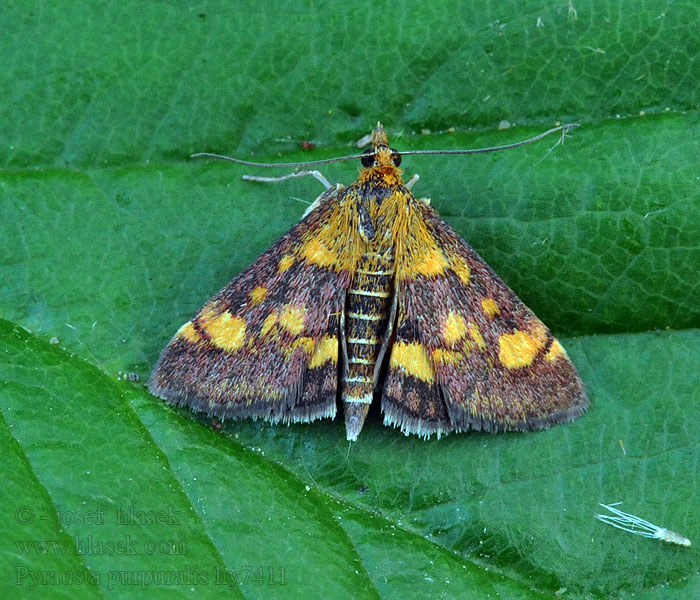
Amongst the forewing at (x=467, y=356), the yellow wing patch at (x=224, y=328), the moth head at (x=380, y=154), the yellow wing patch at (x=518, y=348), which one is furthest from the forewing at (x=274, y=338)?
the yellow wing patch at (x=518, y=348)

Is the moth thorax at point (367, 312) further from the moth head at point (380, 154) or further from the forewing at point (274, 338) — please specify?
the moth head at point (380, 154)

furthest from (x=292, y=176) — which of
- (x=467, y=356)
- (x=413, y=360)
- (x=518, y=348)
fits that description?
(x=518, y=348)

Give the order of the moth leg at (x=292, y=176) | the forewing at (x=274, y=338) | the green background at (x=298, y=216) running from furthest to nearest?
the moth leg at (x=292, y=176) → the forewing at (x=274, y=338) → the green background at (x=298, y=216)

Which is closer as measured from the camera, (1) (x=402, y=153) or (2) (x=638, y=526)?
(2) (x=638, y=526)

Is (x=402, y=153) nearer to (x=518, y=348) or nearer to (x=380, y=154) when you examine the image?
(x=380, y=154)

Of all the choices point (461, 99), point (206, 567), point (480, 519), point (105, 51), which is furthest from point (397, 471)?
point (105, 51)

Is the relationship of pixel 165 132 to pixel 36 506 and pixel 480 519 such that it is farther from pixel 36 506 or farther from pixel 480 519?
pixel 480 519

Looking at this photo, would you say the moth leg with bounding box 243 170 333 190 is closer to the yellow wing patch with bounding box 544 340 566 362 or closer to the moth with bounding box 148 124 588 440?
the moth with bounding box 148 124 588 440
